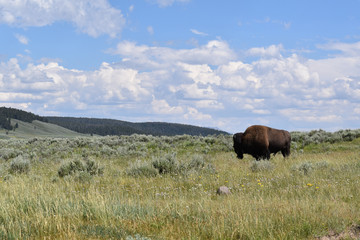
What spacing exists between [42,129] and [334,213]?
189383 mm

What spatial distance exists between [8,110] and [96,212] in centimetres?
19655

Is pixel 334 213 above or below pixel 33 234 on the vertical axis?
above

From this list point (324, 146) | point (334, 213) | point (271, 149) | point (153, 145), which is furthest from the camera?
point (153, 145)

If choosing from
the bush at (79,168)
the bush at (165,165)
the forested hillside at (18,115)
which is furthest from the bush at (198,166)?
the forested hillside at (18,115)

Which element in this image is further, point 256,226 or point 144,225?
point 144,225

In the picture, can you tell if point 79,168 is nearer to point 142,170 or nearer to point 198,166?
point 142,170

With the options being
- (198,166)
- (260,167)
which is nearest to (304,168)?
(260,167)

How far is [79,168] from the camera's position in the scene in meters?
11.8

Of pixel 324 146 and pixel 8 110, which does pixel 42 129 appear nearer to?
pixel 8 110

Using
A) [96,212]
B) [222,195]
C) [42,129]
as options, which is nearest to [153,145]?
[222,195]

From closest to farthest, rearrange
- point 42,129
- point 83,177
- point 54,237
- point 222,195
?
point 54,237
point 222,195
point 83,177
point 42,129

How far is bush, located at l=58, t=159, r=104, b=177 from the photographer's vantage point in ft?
38.2

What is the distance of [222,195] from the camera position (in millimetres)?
7578

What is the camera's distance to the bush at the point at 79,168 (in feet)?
38.2
